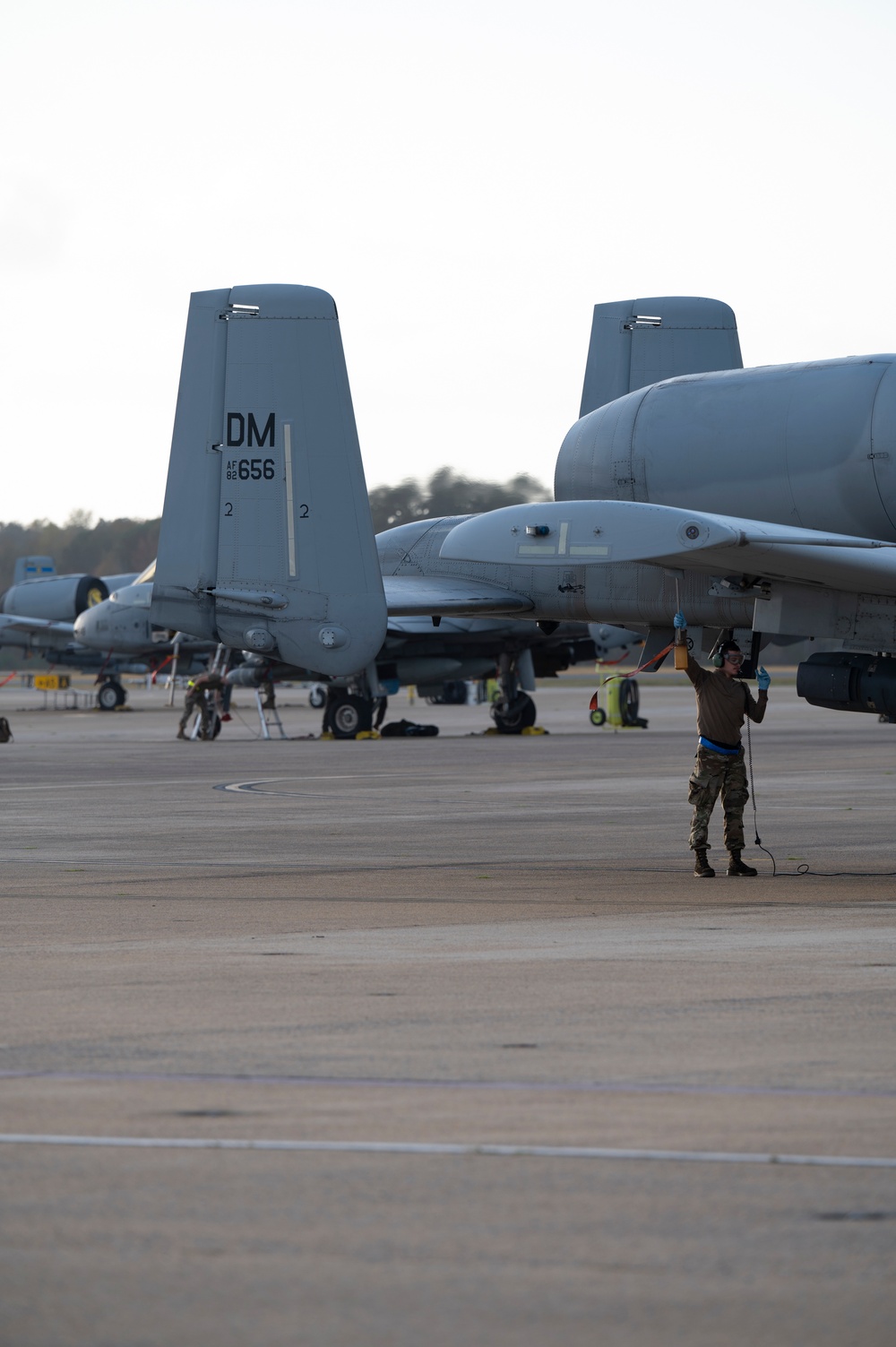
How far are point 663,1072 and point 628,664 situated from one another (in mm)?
81253

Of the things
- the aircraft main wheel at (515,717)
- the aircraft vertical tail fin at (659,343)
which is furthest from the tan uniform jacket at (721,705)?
the aircraft main wheel at (515,717)

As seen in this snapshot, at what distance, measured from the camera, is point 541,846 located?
716 inches

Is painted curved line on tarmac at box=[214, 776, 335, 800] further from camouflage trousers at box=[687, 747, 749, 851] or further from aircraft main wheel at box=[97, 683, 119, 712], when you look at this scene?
aircraft main wheel at box=[97, 683, 119, 712]

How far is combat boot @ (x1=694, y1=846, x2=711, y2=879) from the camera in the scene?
15398mm

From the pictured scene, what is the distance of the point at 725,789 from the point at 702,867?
39.6 inches

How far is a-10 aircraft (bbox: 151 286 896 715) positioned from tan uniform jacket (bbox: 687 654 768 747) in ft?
1.83

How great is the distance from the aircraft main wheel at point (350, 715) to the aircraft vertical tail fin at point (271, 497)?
24756mm

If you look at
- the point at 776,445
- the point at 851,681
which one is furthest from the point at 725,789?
the point at 776,445

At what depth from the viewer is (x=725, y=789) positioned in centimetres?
1616

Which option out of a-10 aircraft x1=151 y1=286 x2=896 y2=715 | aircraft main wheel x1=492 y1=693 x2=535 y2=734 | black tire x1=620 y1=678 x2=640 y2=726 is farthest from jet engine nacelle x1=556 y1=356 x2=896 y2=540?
black tire x1=620 y1=678 x2=640 y2=726

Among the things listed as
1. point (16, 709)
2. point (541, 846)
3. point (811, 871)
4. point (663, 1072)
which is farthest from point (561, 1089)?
point (16, 709)

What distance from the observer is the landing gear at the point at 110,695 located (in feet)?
216

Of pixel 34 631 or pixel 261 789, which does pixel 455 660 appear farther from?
pixel 34 631

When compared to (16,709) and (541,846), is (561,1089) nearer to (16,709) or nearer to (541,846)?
(541,846)
